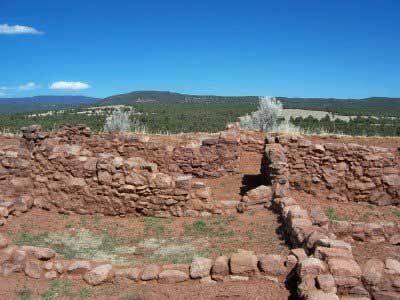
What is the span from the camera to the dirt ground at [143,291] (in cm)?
658

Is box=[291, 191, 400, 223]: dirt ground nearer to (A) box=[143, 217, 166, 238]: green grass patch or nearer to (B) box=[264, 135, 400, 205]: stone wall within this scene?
(B) box=[264, 135, 400, 205]: stone wall

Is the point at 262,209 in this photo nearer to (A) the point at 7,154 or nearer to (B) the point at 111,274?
(B) the point at 111,274

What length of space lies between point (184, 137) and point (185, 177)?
37.4 ft

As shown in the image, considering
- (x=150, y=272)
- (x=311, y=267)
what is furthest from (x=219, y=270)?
(x=311, y=267)

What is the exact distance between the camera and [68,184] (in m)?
11.1

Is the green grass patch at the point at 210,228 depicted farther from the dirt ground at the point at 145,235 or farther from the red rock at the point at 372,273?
the red rock at the point at 372,273

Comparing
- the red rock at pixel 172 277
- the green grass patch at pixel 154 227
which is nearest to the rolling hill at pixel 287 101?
the green grass patch at pixel 154 227

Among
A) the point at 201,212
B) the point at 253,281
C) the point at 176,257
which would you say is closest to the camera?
the point at 253,281

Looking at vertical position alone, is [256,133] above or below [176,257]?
above

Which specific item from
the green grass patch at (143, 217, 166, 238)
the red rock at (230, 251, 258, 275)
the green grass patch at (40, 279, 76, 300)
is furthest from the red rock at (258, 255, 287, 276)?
the green grass patch at (143, 217, 166, 238)

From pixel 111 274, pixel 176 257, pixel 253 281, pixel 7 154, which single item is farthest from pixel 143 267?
pixel 7 154

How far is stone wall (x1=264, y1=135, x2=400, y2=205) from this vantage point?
12852 mm

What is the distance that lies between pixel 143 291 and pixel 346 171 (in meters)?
8.34

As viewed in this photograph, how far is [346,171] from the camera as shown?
13.1m
